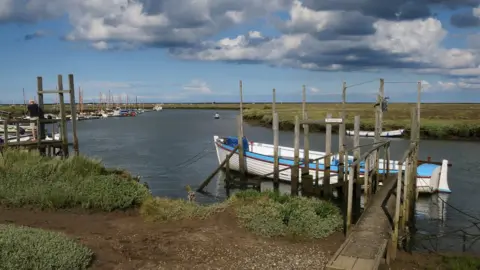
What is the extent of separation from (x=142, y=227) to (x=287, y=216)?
3.96 m

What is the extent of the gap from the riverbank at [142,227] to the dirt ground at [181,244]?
2 centimetres

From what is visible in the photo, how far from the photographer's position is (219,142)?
31.4 m

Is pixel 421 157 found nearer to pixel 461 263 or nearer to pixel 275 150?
pixel 275 150

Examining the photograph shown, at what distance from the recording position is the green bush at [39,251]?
26.3 ft

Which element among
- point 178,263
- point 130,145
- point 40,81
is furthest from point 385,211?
point 130,145

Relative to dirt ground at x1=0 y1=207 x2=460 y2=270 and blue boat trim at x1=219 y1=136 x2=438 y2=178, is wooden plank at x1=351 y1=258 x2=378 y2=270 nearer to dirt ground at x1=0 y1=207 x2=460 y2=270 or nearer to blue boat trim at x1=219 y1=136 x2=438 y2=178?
dirt ground at x1=0 y1=207 x2=460 y2=270

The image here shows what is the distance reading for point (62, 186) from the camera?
45.0 ft

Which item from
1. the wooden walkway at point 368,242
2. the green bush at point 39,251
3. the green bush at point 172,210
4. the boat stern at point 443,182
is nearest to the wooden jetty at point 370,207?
the wooden walkway at point 368,242

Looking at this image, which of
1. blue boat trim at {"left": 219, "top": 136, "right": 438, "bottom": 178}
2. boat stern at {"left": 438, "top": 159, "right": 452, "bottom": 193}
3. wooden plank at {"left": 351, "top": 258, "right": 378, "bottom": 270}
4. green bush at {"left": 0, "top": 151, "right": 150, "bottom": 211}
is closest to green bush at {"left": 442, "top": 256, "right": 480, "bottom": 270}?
wooden plank at {"left": 351, "top": 258, "right": 378, "bottom": 270}

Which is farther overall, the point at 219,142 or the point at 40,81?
the point at 219,142

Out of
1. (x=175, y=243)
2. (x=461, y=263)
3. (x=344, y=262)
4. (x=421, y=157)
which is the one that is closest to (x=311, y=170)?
(x=461, y=263)

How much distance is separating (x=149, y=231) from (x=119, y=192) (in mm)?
2628

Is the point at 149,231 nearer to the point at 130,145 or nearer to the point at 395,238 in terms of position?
the point at 395,238

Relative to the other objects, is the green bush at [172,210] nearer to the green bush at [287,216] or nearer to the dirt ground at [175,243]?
the dirt ground at [175,243]
